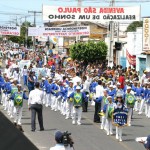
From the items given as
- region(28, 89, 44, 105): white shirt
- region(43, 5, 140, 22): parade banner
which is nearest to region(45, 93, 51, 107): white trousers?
region(28, 89, 44, 105): white shirt

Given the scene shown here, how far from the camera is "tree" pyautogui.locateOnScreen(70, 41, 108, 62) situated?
4384 cm

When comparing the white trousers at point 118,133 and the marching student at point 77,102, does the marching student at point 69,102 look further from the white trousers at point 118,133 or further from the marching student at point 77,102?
the white trousers at point 118,133

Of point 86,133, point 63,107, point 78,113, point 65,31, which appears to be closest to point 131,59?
point 65,31

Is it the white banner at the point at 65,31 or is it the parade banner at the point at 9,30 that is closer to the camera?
the white banner at the point at 65,31

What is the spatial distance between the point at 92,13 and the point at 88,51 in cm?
337

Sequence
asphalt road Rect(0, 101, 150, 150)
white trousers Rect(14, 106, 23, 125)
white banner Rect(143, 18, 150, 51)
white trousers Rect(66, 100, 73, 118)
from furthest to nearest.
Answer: white banner Rect(143, 18, 150, 51), white trousers Rect(66, 100, 73, 118), white trousers Rect(14, 106, 23, 125), asphalt road Rect(0, 101, 150, 150)

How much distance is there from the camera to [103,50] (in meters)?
44.9

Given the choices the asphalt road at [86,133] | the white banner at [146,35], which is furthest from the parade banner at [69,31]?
the asphalt road at [86,133]

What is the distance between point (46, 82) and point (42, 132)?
6.99 meters

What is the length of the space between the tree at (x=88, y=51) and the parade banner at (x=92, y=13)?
2.59 meters

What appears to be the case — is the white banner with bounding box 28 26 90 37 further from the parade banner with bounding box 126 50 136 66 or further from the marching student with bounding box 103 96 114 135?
the marching student with bounding box 103 96 114 135

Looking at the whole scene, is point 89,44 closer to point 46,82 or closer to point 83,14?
point 83,14

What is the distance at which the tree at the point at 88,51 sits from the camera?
43844 millimetres

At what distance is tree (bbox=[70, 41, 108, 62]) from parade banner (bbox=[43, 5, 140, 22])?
259 cm
